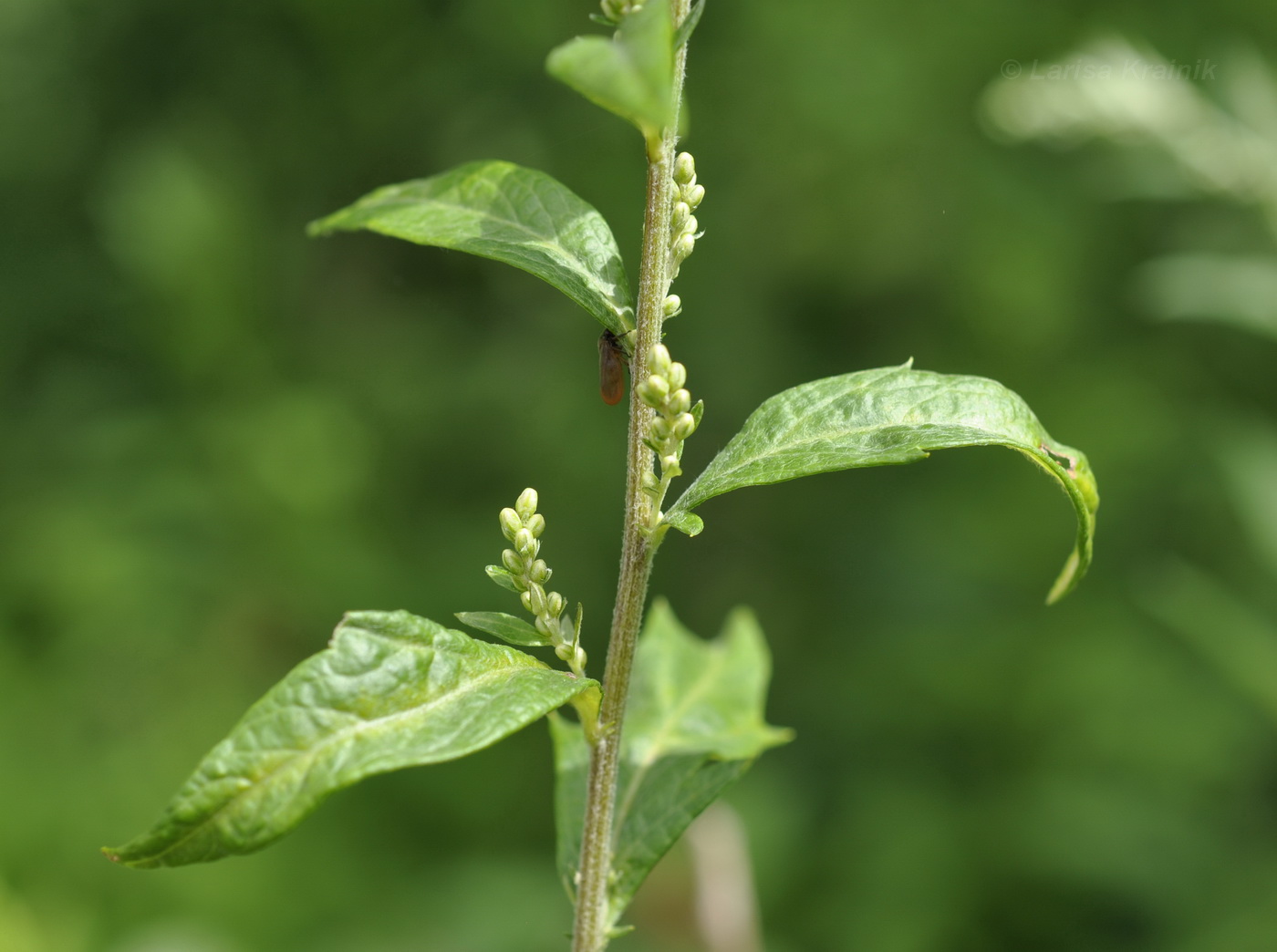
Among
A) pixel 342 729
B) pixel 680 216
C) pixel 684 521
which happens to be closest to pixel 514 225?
pixel 680 216

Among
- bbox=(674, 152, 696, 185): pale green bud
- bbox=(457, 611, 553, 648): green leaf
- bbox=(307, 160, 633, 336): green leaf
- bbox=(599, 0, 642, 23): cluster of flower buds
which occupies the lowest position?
bbox=(457, 611, 553, 648): green leaf

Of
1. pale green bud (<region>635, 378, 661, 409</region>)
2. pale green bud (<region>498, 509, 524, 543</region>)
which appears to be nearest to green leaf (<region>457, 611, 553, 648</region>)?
pale green bud (<region>498, 509, 524, 543</region>)

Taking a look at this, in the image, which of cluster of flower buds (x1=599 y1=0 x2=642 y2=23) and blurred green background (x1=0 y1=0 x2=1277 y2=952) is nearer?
cluster of flower buds (x1=599 y1=0 x2=642 y2=23)

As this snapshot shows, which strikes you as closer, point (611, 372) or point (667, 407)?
point (667, 407)

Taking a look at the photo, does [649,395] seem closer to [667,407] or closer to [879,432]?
[667,407]

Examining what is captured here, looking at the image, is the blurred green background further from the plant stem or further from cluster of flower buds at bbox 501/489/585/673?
cluster of flower buds at bbox 501/489/585/673

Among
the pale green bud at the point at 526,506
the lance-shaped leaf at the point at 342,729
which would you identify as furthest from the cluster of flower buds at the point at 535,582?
the lance-shaped leaf at the point at 342,729

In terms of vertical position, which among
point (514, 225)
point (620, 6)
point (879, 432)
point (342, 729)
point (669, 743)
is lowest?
point (669, 743)

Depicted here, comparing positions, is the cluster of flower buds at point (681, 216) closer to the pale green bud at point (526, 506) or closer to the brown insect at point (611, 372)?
the pale green bud at point (526, 506)
